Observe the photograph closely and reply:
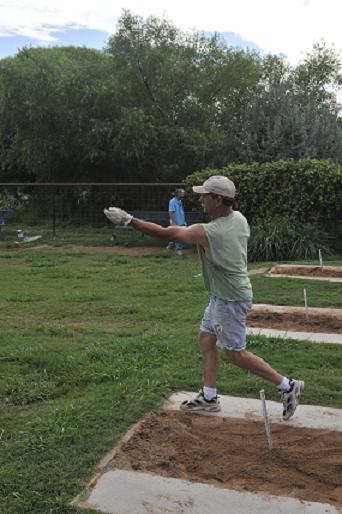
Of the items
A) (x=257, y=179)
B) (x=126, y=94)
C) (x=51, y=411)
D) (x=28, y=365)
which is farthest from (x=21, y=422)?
(x=126, y=94)

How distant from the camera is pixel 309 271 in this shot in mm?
10438

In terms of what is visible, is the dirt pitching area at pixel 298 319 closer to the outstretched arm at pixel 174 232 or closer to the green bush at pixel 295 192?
the outstretched arm at pixel 174 232

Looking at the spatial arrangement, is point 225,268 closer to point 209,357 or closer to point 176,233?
point 176,233

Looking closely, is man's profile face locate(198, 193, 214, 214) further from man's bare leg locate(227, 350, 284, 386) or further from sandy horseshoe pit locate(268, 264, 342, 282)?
sandy horseshoe pit locate(268, 264, 342, 282)

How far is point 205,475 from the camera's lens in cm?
343

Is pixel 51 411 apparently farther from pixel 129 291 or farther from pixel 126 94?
pixel 126 94

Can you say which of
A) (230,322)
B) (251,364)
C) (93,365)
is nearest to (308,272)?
(93,365)

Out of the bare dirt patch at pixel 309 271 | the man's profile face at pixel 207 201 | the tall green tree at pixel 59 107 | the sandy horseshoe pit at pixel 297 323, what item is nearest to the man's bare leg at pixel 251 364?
the man's profile face at pixel 207 201

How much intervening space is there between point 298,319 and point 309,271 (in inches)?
139

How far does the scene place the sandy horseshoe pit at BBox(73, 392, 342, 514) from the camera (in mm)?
3086

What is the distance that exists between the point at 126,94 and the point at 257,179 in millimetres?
7739

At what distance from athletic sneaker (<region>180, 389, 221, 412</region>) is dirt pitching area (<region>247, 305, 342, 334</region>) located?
262cm

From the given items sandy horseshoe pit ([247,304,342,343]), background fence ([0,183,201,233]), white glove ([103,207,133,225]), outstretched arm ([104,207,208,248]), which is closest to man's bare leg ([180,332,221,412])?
outstretched arm ([104,207,208,248])

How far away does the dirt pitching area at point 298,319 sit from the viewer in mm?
6785
